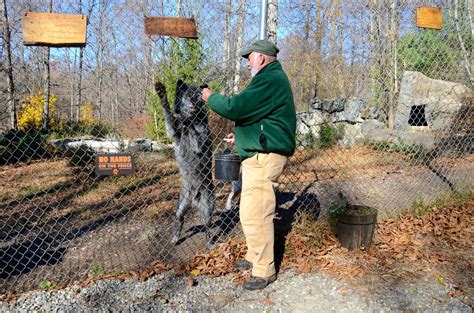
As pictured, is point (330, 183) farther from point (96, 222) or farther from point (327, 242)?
point (96, 222)

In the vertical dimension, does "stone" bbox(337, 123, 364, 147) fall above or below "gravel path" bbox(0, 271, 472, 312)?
above

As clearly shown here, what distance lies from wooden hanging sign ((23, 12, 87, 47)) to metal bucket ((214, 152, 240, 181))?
164cm

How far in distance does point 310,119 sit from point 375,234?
867cm

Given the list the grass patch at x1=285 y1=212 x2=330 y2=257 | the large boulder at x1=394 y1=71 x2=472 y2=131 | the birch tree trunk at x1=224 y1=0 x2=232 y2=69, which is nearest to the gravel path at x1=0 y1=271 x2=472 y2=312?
the grass patch at x1=285 y1=212 x2=330 y2=257

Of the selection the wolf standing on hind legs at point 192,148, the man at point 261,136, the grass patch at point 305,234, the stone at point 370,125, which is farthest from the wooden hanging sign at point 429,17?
the stone at point 370,125

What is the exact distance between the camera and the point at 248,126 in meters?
2.93

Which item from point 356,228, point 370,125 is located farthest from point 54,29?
point 370,125

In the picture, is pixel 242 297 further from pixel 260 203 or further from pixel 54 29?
pixel 54 29

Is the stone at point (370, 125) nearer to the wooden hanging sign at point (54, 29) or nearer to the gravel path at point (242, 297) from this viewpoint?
the gravel path at point (242, 297)

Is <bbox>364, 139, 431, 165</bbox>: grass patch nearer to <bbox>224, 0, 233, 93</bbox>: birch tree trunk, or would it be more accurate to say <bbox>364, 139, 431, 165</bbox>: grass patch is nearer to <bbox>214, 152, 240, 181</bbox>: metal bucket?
<bbox>224, 0, 233, 93</bbox>: birch tree trunk

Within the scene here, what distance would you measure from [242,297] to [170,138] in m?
2.56

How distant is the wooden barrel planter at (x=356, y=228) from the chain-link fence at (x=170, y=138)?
0.89 m

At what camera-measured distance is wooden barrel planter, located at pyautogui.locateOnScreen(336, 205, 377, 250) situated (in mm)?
3727

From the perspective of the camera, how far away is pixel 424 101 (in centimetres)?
1021
